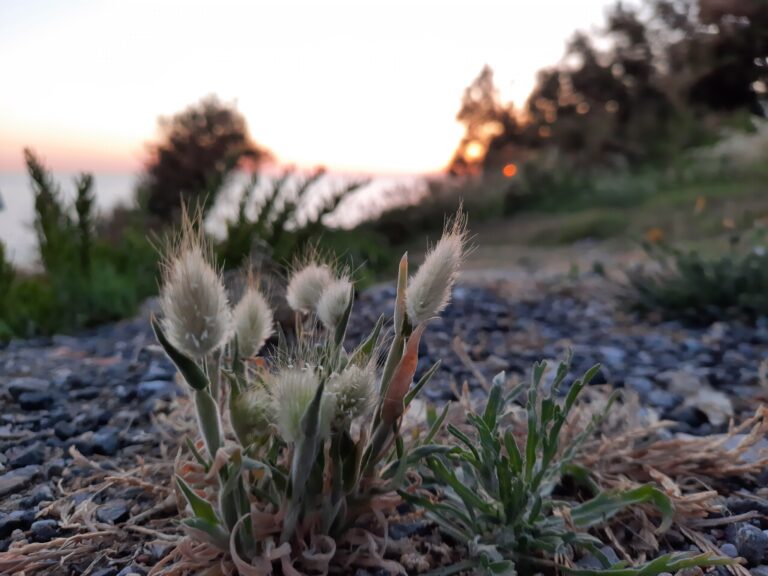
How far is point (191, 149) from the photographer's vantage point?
13039mm

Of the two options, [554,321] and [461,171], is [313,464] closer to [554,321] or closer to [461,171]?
[554,321]

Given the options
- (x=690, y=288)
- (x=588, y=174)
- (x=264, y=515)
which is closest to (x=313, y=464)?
(x=264, y=515)

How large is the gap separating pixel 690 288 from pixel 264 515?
137 inches

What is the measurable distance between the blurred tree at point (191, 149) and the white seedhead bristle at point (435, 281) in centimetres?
1057

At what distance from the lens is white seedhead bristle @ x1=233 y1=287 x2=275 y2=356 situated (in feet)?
4.57

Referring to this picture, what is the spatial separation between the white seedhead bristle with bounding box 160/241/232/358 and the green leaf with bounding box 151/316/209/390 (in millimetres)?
13

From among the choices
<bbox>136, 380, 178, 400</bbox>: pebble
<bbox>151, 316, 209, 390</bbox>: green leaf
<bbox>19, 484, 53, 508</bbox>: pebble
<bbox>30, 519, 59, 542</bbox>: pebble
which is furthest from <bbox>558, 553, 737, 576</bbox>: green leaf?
<bbox>136, 380, 178, 400</bbox>: pebble

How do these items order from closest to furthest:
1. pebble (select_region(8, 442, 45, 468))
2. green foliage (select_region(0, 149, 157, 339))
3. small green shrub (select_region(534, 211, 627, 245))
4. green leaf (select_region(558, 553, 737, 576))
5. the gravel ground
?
green leaf (select_region(558, 553, 737, 576)), the gravel ground, pebble (select_region(8, 442, 45, 468)), green foliage (select_region(0, 149, 157, 339)), small green shrub (select_region(534, 211, 627, 245))

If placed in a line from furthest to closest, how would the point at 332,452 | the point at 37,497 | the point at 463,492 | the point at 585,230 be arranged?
the point at 585,230 → the point at 37,497 → the point at 463,492 → the point at 332,452

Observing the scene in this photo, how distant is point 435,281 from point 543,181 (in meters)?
13.8

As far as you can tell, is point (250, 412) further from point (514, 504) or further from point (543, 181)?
point (543, 181)

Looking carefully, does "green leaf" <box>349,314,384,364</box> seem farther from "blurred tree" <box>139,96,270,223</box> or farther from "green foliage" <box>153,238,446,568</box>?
"blurred tree" <box>139,96,270,223</box>

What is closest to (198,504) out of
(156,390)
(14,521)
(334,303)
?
(334,303)

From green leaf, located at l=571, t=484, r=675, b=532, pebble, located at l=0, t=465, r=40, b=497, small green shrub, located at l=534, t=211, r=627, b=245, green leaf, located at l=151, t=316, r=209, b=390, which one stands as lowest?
small green shrub, located at l=534, t=211, r=627, b=245
